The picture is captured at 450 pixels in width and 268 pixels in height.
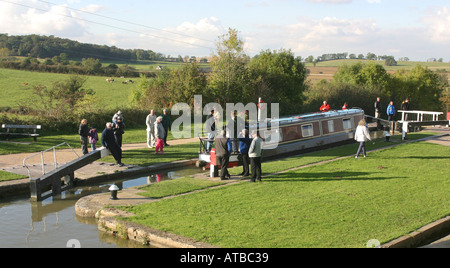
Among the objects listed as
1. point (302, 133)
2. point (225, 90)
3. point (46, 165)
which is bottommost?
point (46, 165)

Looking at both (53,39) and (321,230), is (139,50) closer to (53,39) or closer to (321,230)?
(53,39)

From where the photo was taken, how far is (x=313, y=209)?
9.47 meters

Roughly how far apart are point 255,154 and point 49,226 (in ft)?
18.2

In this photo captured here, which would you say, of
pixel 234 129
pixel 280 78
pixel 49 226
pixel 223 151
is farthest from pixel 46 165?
pixel 280 78

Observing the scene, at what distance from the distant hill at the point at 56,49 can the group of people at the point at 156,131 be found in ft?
168

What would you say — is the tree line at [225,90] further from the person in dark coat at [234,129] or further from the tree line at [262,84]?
the person in dark coat at [234,129]

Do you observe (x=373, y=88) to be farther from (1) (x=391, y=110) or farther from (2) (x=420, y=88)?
(1) (x=391, y=110)

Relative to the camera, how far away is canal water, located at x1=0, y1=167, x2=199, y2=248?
847 cm

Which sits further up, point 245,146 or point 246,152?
point 245,146

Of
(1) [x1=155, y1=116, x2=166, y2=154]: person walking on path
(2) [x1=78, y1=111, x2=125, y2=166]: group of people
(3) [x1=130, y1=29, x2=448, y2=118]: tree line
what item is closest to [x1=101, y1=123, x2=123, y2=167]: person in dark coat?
(2) [x1=78, y1=111, x2=125, y2=166]: group of people

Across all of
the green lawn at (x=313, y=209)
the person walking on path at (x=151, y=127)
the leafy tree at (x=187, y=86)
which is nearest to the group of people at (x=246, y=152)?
the green lawn at (x=313, y=209)

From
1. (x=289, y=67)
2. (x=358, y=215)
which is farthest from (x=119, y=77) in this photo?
(x=358, y=215)

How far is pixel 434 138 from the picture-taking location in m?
20.6
